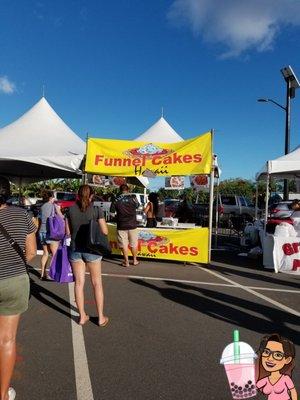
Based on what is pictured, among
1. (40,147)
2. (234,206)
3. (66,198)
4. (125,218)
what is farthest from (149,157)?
(66,198)

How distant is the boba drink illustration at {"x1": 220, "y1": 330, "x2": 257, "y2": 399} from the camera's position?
225cm

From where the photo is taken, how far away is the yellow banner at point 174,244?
32.6 ft

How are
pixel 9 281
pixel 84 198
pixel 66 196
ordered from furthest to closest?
pixel 66 196 < pixel 84 198 < pixel 9 281

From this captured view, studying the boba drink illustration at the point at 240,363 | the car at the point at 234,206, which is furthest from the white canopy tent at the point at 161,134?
the boba drink illustration at the point at 240,363

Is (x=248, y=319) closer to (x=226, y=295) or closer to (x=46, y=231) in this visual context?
(x=226, y=295)

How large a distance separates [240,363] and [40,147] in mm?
12450

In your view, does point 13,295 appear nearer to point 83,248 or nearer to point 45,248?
point 83,248

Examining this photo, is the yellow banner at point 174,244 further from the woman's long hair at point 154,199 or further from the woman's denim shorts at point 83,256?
the woman's denim shorts at point 83,256

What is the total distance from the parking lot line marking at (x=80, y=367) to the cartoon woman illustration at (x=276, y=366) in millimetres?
1653

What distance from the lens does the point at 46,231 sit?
7969mm

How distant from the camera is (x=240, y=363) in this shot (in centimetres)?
227

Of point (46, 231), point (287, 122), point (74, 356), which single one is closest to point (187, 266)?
point (46, 231)

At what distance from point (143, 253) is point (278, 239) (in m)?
3.27

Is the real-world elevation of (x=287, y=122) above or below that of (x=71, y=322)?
above
